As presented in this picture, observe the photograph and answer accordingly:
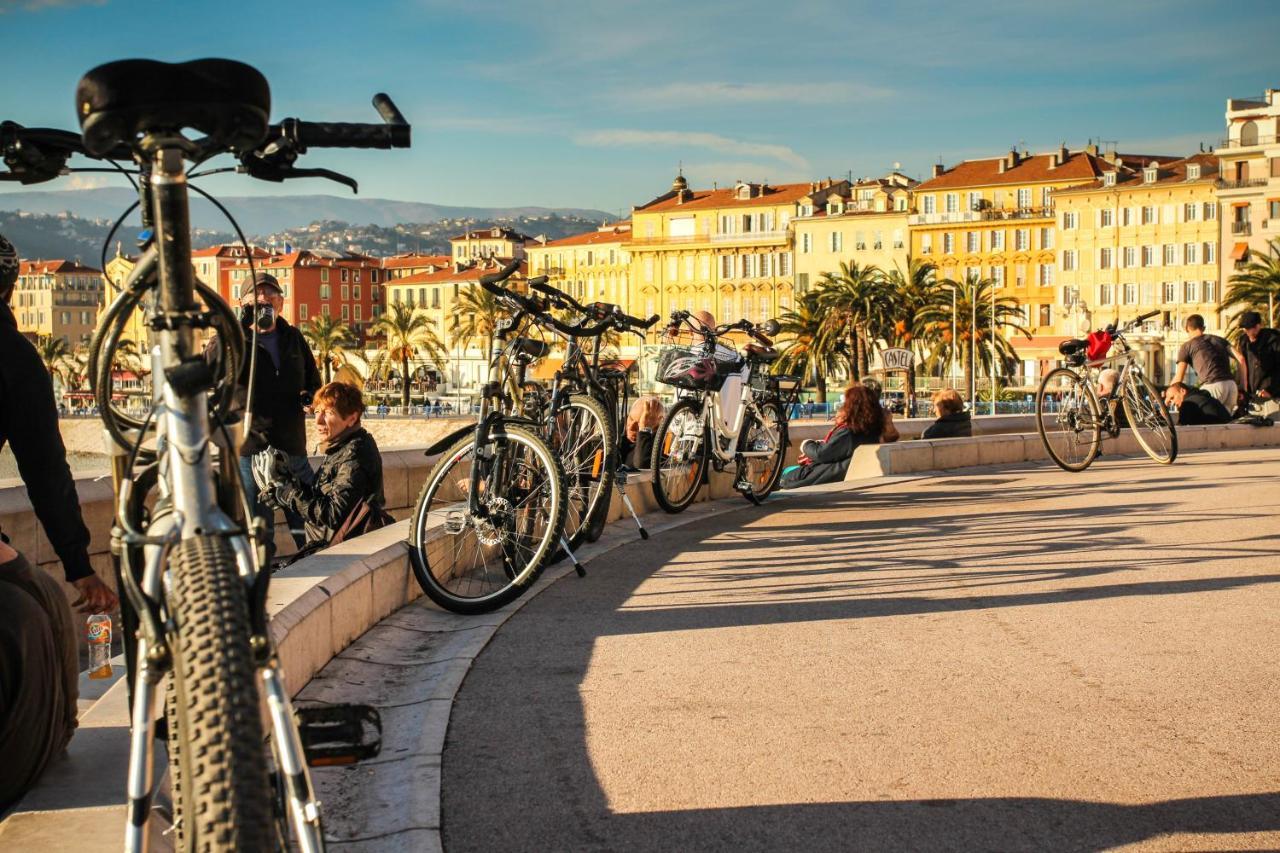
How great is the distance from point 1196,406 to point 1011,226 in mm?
107627

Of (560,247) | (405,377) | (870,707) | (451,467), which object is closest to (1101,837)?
(870,707)

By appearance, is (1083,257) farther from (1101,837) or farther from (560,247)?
(1101,837)

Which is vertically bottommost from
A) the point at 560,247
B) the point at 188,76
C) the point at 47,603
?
the point at 47,603

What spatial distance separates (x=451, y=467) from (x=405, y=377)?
116m

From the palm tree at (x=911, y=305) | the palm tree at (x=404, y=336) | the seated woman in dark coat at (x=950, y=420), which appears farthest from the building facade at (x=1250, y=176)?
the seated woman in dark coat at (x=950, y=420)

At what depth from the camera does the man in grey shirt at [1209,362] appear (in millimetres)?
20438

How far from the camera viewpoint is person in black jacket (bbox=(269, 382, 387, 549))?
853 cm

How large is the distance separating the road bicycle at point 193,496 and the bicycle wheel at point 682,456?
27.0 ft

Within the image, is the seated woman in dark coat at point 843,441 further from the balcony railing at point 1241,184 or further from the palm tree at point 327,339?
the palm tree at point 327,339

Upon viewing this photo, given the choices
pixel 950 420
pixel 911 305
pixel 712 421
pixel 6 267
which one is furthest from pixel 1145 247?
pixel 6 267

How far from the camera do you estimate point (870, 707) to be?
5207 mm

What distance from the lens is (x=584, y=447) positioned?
869 cm

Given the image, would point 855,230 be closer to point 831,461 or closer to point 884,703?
point 831,461

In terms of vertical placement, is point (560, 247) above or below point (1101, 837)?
above
